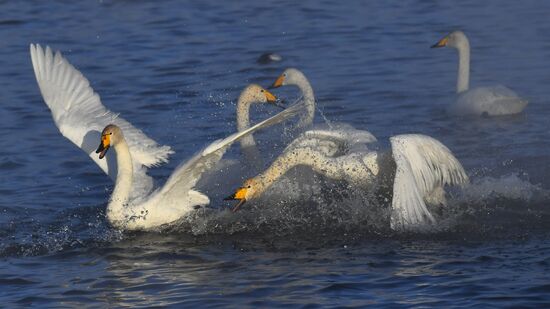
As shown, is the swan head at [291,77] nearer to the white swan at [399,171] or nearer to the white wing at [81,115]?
the white wing at [81,115]

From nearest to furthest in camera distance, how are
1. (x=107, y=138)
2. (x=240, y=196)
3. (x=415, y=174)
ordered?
(x=240, y=196), (x=415, y=174), (x=107, y=138)

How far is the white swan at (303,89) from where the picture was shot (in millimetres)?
11898

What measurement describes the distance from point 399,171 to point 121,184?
226 centimetres

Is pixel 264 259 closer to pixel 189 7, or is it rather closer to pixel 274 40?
pixel 274 40

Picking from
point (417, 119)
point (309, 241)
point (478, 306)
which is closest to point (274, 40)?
point (417, 119)

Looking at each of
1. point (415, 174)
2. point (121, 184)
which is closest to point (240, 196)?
point (121, 184)

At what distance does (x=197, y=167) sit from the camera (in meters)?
9.94

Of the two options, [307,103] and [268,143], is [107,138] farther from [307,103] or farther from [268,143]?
[268,143]

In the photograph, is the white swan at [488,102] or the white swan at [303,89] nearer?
the white swan at [303,89]

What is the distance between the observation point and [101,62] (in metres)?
17.7

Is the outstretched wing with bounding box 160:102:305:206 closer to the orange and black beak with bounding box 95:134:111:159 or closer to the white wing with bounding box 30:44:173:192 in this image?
the orange and black beak with bounding box 95:134:111:159

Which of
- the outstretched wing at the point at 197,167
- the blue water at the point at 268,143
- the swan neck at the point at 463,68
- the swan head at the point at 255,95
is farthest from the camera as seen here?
the swan neck at the point at 463,68

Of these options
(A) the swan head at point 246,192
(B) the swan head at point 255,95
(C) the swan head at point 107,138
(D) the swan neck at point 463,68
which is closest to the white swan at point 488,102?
(D) the swan neck at point 463,68

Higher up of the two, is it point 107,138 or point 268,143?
point 107,138
